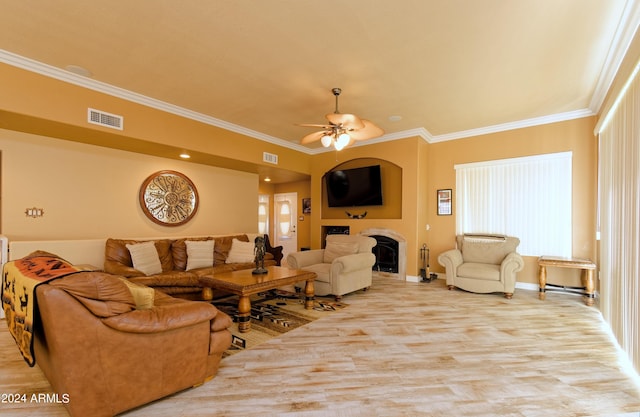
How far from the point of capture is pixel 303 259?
472cm

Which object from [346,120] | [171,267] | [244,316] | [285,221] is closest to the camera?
[244,316]

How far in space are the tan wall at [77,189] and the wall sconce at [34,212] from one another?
43 mm

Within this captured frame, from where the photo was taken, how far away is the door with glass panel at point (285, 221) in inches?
342

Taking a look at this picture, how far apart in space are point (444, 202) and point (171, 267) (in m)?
5.27

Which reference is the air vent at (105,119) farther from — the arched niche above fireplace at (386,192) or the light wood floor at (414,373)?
the arched niche above fireplace at (386,192)

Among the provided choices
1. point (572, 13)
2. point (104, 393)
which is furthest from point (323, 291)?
point (572, 13)

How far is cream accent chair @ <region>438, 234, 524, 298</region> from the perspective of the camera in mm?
4434

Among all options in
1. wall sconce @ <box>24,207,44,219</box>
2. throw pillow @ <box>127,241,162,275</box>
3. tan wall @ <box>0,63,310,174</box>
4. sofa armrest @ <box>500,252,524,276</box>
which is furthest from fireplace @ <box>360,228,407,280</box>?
wall sconce @ <box>24,207,44,219</box>

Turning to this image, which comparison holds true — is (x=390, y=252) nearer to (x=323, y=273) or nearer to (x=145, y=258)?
(x=323, y=273)

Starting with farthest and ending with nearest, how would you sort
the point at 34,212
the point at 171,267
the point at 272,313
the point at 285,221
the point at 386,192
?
the point at 285,221, the point at 386,192, the point at 171,267, the point at 34,212, the point at 272,313

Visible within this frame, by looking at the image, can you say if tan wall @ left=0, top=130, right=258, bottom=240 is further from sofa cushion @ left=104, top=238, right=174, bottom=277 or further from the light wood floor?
the light wood floor

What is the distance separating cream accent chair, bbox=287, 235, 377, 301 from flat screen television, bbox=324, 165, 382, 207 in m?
1.46

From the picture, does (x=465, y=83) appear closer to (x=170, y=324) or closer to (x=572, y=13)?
(x=572, y=13)

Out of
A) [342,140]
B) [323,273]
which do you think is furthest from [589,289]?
[342,140]
